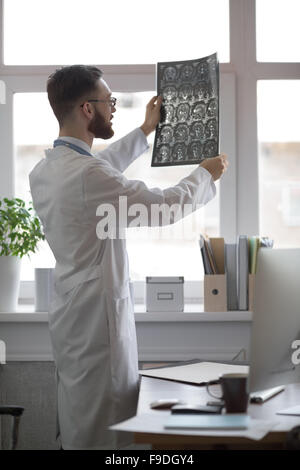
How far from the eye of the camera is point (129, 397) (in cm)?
194

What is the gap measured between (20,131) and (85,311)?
1.33 metres

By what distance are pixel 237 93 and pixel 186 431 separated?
199 centimetres

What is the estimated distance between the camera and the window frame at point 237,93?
9.61 ft

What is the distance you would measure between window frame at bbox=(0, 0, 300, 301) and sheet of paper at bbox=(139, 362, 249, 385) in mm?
934

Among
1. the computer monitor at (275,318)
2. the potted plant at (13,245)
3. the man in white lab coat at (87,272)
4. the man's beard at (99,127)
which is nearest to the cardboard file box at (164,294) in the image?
the potted plant at (13,245)

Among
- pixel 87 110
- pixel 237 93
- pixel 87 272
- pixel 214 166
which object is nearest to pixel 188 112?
pixel 214 166

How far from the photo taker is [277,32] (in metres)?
2.97

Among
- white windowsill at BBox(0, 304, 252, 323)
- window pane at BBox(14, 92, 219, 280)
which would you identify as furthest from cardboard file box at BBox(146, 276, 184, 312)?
window pane at BBox(14, 92, 219, 280)

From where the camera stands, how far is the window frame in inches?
115

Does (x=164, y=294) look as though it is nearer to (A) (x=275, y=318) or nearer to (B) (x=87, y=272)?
(B) (x=87, y=272)

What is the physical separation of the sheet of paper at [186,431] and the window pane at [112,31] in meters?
2.00
